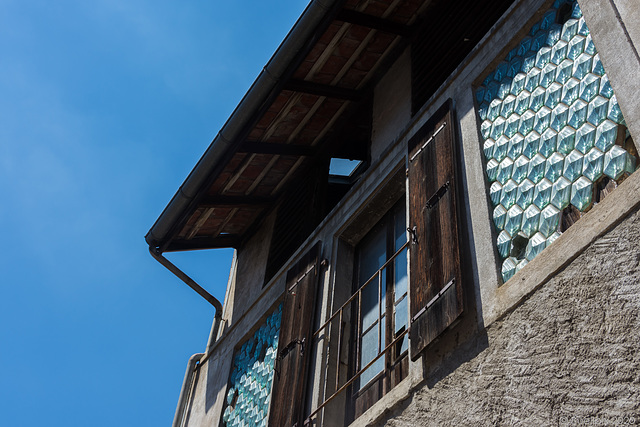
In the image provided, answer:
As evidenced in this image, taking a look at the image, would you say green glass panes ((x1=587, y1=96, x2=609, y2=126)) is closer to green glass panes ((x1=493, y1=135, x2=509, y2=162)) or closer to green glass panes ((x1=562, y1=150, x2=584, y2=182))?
green glass panes ((x1=562, y1=150, x2=584, y2=182))

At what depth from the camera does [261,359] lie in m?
6.57

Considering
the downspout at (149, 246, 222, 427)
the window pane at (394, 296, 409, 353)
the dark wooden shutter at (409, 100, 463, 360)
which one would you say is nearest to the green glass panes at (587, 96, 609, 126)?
the dark wooden shutter at (409, 100, 463, 360)

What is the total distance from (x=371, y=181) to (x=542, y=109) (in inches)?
78.0

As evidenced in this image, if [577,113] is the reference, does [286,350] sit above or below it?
below

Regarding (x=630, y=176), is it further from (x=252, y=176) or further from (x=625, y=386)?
(x=252, y=176)

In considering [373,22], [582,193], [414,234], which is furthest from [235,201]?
[582,193]

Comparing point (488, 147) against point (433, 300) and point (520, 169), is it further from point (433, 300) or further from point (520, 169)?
point (433, 300)

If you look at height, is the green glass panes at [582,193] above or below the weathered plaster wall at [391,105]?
below

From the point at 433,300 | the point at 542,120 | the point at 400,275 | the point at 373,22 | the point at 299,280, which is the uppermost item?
the point at 373,22

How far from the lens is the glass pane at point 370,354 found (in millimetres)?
5126

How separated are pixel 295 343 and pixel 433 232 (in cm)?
167

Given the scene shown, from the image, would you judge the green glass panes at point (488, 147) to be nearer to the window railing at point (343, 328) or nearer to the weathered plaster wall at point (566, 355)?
the window railing at point (343, 328)

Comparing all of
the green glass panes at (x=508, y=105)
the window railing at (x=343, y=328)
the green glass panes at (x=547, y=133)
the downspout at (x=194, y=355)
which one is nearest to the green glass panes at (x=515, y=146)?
the green glass panes at (x=547, y=133)

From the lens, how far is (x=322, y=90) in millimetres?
7020
